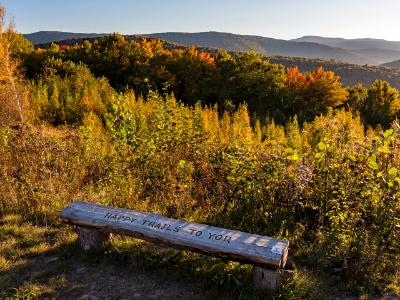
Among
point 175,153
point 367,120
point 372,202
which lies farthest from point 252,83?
point 372,202

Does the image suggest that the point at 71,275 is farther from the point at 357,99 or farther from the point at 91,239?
the point at 357,99

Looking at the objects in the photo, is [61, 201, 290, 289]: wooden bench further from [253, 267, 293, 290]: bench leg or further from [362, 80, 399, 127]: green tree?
[362, 80, 399, 127]: green tree

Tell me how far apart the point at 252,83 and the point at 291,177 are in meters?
20.1

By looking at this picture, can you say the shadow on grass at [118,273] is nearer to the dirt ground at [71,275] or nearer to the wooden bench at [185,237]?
the dirt ground at [71,275]

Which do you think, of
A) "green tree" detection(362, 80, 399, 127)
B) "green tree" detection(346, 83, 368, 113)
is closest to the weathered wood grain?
"green tree" detection(362, 80, 399, 127)

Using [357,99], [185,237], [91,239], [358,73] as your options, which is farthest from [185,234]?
[358,73]

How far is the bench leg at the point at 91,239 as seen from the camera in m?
4.66

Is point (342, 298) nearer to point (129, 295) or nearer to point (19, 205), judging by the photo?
point (129, 295)

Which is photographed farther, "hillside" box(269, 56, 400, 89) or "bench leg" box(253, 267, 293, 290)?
"hillside" box(269, 56, 400, 89)

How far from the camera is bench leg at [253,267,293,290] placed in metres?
3.84

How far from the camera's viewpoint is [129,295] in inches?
159

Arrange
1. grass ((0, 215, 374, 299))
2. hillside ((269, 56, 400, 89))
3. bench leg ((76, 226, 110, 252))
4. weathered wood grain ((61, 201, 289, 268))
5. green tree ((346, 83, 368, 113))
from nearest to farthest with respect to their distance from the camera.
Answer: weathered wood grain ((61, 201, 289, 268)) < grass ((0, 215, 374, 299)) < bench leg ((76, 226, 110, 252)) < green tree ((346, 83, 368, 113)) < hillside ((269, 56, 400, 89))

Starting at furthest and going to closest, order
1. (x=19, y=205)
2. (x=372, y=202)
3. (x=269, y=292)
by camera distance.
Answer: (x=19, y=205) < (x=372, y=202) < (x=269, y=292)

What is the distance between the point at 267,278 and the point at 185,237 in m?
0.90
